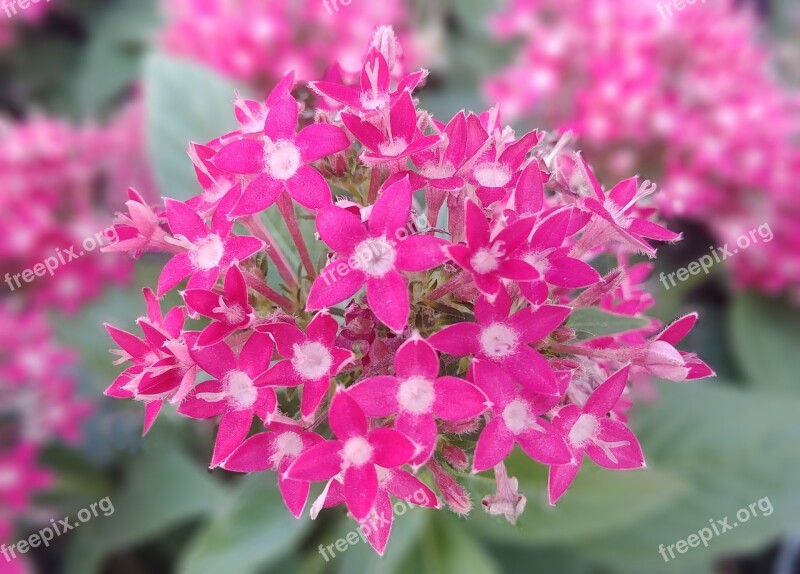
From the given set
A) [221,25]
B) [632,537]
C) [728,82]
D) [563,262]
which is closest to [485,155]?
[563,262]

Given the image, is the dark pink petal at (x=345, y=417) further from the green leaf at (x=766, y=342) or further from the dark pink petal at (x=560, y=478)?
the green leaf at (x=766, y=342)

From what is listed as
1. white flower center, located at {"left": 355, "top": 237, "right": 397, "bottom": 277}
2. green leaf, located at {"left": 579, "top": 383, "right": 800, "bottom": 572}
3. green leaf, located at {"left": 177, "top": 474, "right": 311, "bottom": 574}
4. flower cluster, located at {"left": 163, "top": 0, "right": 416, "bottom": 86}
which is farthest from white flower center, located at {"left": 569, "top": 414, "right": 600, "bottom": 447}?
flower cluster, located at {"left": 163, "top": 0, "right": 416, "bottom": 86}

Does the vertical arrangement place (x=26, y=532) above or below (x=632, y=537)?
above

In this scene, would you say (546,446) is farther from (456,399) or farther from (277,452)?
(277,452)

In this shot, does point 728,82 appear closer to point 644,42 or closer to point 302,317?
point 644,42

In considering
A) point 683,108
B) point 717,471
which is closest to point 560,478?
point 717,471

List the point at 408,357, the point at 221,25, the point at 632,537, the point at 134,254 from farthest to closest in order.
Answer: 1. the point at 221,25
2. the point at 632,537
3. the point at 134,254
4. the point at 408,357
